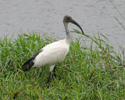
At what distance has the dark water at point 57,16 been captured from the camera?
990 centimetres

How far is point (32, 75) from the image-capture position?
606 cm

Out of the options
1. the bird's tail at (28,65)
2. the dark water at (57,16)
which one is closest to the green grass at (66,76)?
the bird's tail at (28,65)

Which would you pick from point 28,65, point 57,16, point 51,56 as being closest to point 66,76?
point 51,56

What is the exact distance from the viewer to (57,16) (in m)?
10.9

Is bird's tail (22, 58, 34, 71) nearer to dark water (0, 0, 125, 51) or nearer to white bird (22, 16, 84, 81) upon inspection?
white bird (22, 16, 84, 81)

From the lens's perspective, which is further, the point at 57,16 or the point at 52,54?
the point at 57,16

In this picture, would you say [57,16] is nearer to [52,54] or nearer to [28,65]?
[52,54]

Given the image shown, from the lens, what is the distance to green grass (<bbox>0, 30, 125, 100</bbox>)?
17.5 ft

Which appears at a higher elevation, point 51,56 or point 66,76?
point 51,56

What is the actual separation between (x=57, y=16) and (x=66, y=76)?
16.8ft

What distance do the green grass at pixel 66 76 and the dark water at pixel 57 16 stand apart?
2.89m

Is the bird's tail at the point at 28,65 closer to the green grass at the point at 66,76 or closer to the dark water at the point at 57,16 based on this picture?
the green grass at the point at 66,76

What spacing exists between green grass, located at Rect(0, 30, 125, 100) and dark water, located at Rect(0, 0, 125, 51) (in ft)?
9.47

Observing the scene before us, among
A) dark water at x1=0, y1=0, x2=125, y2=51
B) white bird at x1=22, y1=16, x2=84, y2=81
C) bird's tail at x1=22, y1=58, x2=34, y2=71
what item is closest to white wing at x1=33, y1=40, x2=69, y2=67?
white bird at x1=22, y1=16, x2=84, y2=81
